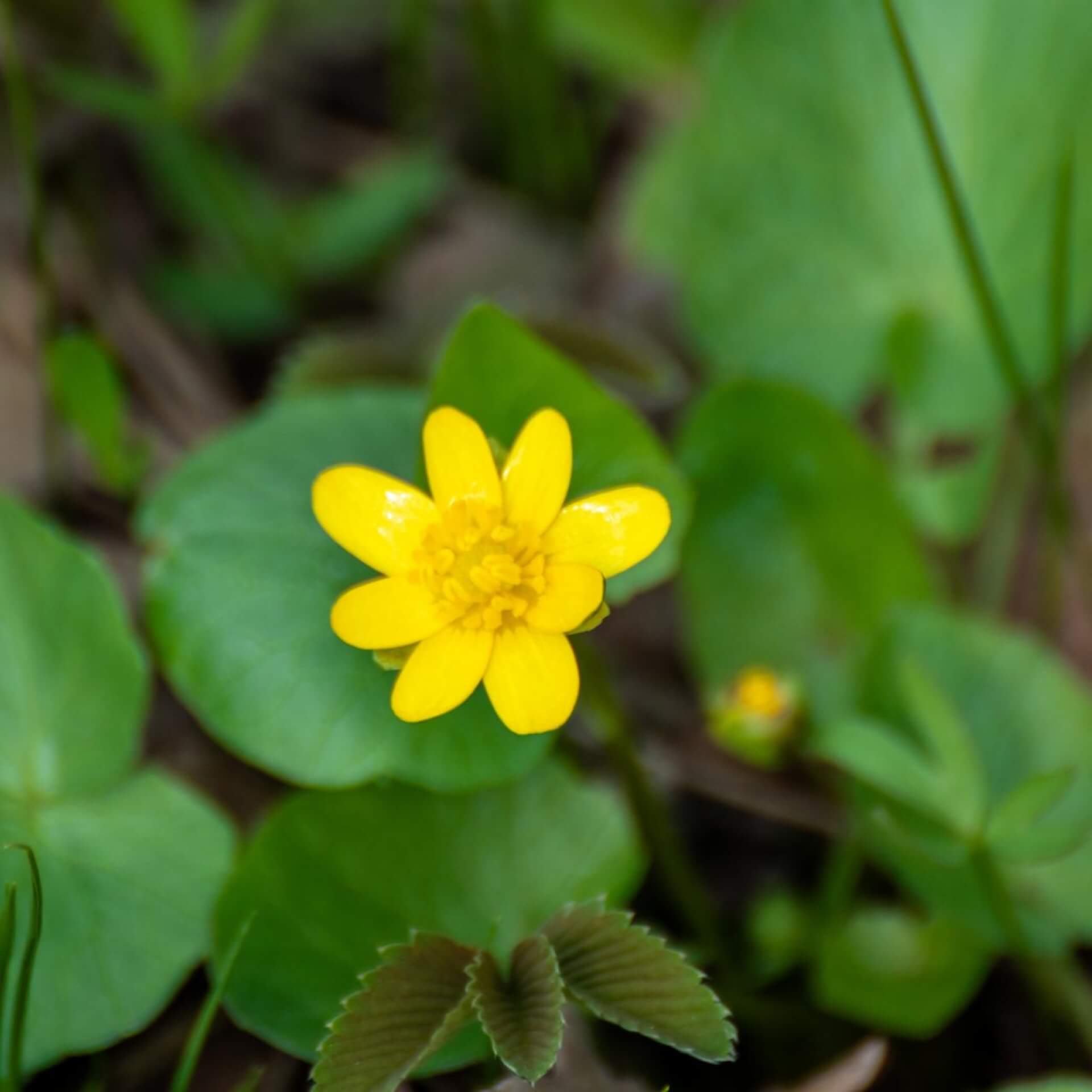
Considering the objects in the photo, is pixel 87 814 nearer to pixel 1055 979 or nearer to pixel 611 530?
pixel 611 530

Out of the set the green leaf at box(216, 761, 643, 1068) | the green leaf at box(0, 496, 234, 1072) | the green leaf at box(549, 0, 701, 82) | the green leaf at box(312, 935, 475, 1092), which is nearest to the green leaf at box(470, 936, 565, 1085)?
the green leaf at box(312, 935, 475, 1092)

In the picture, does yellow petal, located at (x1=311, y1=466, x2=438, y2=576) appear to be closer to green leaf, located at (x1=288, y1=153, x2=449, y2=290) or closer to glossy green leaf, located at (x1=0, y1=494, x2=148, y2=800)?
glossy green leaf, located at (x1=0, y1=494, x2=148, y2=800)

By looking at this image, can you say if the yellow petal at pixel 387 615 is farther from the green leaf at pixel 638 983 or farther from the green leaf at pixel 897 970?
the green leaf at pixel 897 970

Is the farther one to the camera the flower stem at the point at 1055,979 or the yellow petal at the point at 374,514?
the flower stem at the point at 1055,979

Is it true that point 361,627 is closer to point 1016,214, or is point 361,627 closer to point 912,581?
point 912,581

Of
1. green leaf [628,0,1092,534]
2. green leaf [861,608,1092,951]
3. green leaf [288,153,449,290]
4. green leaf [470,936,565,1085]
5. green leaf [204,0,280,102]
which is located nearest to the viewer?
green leaf [470,936,565,1085]

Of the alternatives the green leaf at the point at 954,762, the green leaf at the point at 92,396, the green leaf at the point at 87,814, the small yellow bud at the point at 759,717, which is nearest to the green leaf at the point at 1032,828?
the green leaf at the point at 954,762
